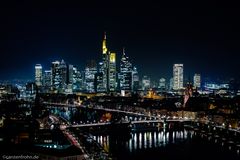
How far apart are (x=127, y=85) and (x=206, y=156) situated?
47045mm

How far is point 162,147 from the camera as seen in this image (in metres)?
19.6

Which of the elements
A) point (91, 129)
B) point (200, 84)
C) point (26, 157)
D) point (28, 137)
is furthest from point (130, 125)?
point (200, 84)

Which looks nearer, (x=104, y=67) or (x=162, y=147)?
(x=162, y=147)

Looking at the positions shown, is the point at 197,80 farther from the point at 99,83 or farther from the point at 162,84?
the point at 99,83

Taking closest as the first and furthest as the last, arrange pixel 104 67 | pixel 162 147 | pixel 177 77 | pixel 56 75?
pixel 162 147, pixel 104 67, pixel 56 75, pixel 177 77

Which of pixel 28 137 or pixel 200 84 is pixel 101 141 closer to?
pixel 28 137

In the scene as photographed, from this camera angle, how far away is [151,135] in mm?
23109

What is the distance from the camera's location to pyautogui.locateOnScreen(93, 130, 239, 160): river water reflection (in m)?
17.8

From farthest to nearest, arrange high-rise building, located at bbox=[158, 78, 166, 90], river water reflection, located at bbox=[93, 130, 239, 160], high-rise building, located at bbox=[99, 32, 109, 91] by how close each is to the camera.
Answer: high-rise building, located at bbox=[158, 78, 166, 90], high-rise building, located at bbox=[99, 32, 109, 91], river water reflection, located at bbox=[93, 130, 239, 160]

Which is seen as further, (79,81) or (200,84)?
(200,84)

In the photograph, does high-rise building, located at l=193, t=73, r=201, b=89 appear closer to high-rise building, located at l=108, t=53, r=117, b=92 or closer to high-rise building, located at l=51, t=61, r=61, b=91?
high-rise building, located at l=108, t=53, r=117, b=92

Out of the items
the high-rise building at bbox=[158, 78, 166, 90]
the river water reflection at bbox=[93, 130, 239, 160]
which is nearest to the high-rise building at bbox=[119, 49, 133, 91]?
the high-rise building at bbox=[158, 78, 166, 90]

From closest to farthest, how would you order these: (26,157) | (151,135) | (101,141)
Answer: (26,157), (101,141), (151,135)

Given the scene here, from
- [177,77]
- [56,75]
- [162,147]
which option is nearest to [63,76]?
[56,75]
